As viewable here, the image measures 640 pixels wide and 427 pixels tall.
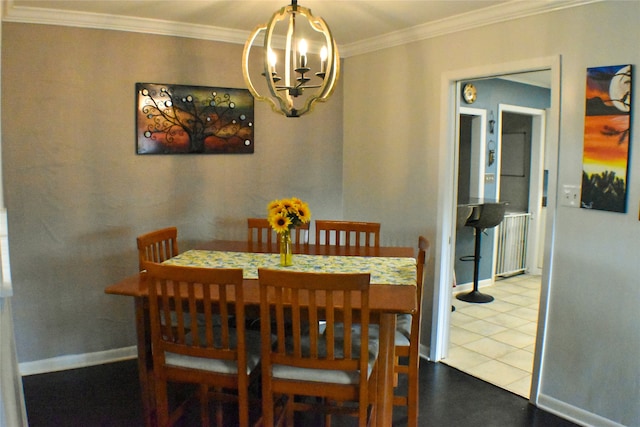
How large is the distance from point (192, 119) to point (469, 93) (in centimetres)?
267

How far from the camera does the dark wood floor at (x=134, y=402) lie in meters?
2.68

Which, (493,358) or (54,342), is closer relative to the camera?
(54,342)

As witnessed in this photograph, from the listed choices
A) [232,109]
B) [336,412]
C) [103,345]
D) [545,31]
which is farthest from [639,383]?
[103,345]

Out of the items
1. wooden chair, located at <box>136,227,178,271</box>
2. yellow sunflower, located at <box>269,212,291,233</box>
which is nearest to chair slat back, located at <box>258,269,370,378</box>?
yellow sunflower, located at <box>269,212,291,233</box>

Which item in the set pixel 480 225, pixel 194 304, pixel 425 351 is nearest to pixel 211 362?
pixel 194 304

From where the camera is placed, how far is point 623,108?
2367 mm

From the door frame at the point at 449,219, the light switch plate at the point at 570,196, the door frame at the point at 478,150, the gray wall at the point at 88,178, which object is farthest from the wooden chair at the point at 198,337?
the door frame at the point at 478,150

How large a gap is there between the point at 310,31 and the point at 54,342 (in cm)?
277

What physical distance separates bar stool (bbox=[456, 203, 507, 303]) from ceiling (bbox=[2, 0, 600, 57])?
198 centimetres

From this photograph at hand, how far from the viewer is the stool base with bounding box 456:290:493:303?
4891mm

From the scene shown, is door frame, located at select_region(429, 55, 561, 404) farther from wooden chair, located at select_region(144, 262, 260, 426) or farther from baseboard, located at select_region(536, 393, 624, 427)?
wooden chair, located at select_region(144, 262, 260, 426)

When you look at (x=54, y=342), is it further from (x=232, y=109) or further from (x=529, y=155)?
(x=529, y=155)

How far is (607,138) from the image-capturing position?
2.44 meters

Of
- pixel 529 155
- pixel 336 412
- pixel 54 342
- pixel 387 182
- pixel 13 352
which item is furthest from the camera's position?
pixel 529 155
